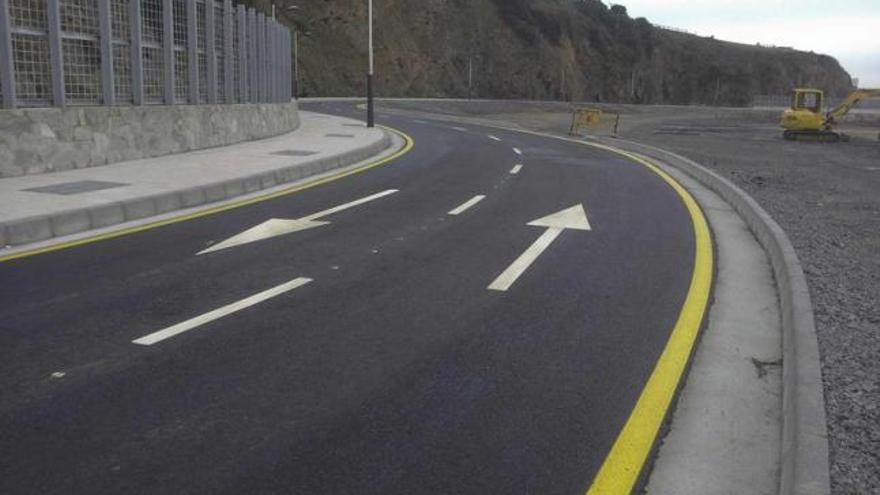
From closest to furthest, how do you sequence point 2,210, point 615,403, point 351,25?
→ 1. point 615,403
2. point 2,210
3. point 351,25

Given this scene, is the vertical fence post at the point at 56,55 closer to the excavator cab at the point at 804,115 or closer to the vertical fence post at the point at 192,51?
the vertical fence post at the point at 192,51

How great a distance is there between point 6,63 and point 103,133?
85.7 inches

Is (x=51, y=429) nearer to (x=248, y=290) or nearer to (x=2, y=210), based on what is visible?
(x=248, y=290)

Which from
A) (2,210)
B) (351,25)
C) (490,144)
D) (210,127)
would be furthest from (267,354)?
(351,25)

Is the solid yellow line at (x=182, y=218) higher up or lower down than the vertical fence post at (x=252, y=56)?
lower down

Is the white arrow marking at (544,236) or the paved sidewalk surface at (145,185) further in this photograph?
the paved sidewalk surface at (145,185)

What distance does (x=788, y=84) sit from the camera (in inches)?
6093

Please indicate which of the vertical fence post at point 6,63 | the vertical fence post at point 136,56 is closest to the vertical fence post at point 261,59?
the vertical fence post at point 136,56

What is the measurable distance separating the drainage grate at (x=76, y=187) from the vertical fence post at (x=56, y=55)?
92.7 inches

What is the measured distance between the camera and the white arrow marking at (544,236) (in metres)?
7.11

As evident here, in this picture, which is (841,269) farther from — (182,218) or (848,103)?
(848,103)

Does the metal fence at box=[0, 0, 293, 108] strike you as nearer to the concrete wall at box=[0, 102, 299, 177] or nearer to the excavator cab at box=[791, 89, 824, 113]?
the concrete wall at box=[0, 102, 299, 177]

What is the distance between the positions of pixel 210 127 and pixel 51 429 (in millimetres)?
15146

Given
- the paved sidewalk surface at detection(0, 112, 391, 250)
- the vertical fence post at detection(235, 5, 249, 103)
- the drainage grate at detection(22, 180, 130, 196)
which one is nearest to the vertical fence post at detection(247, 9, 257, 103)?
the vertical fence post at detection(235, 5, 249, 103)
